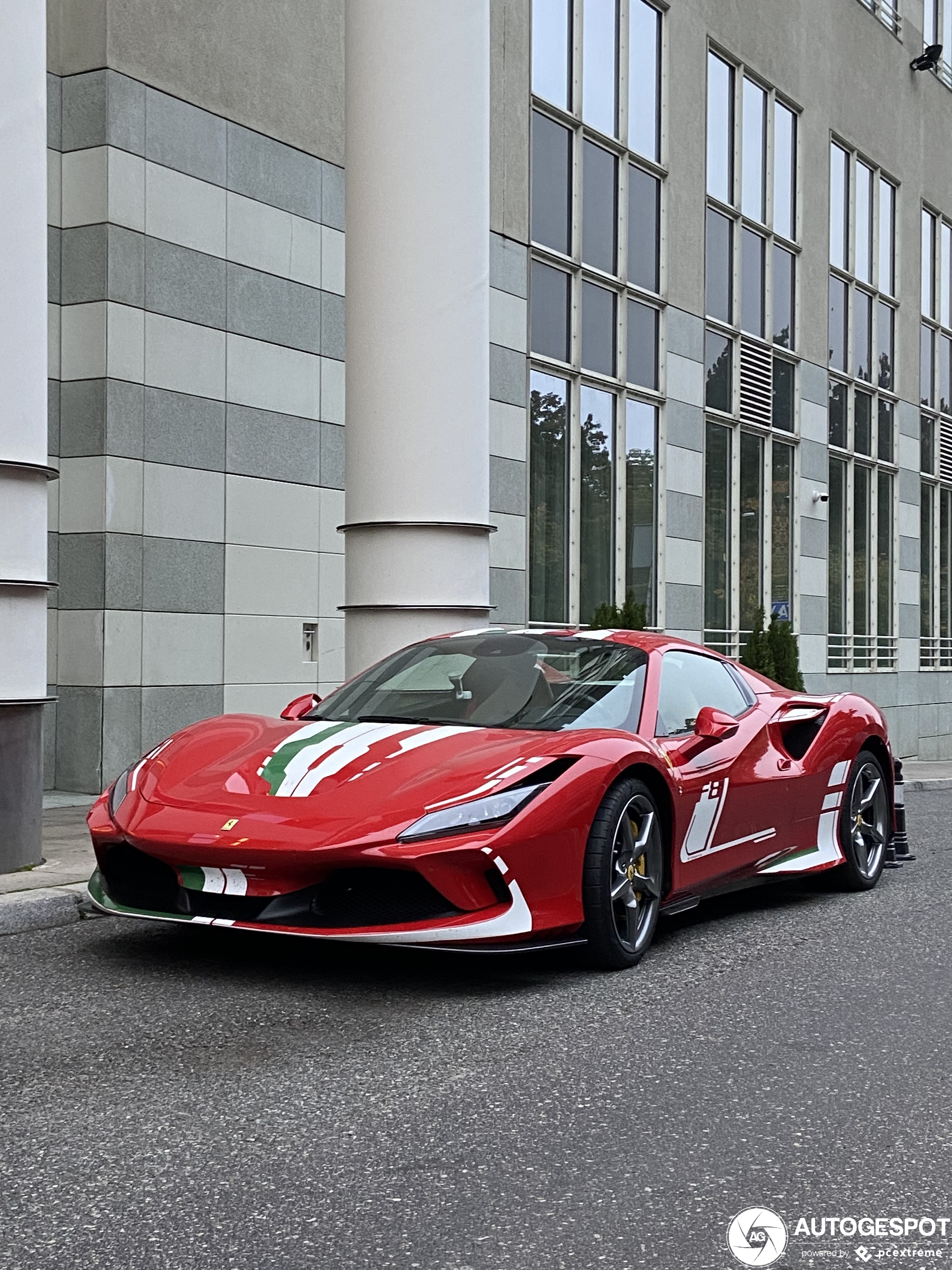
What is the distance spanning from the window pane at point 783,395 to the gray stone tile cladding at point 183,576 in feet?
40.6

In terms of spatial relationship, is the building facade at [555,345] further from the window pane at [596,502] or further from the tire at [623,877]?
the tire at [623,877]

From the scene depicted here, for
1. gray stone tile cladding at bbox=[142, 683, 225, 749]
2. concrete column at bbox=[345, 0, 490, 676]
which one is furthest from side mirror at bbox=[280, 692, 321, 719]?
gray stone tile cladding at bbox=[142, 683, 225, 749]

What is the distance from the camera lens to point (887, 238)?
27.8 metres

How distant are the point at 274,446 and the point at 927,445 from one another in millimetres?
18789

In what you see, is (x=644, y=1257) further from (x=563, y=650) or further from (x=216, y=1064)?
(x=563, y=650)

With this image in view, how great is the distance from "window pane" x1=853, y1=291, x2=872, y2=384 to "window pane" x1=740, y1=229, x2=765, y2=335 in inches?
140

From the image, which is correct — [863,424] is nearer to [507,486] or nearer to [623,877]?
[507,486]

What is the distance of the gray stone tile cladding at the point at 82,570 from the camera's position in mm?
12469

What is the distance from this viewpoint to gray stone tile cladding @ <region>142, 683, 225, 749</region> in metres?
Result: 12.7

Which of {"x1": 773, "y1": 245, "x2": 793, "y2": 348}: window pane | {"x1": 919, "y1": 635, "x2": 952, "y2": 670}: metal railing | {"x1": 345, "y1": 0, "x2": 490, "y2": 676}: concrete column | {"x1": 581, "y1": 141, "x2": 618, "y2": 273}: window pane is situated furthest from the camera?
{"x1": 919, "y1": 635, "x2": 952, "y2": 670}: metal railing

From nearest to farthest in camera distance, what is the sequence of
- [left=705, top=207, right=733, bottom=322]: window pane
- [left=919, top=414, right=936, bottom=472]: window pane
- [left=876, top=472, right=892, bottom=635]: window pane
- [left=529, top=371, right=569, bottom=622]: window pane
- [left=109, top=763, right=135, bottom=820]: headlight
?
[left=109, top=763, right=135, bottom=820]: headlight < [left=529, top=371, right=569, bottom=622]: window pane < [left=705, top=207, right=733, bottom=322]: window pane < [left=876, top=472, right=892, bottom=635]: window pane < [left=919, top=414, right=936, bottom=472]: window pane

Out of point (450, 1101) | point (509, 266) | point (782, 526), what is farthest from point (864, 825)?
point (782, 526)

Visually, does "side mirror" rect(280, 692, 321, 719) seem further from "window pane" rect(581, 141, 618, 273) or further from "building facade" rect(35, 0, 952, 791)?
"window pane" rect(581, 141, 618, 273)

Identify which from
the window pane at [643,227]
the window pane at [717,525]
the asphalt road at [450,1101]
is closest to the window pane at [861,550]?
the window pane at [717,525]
